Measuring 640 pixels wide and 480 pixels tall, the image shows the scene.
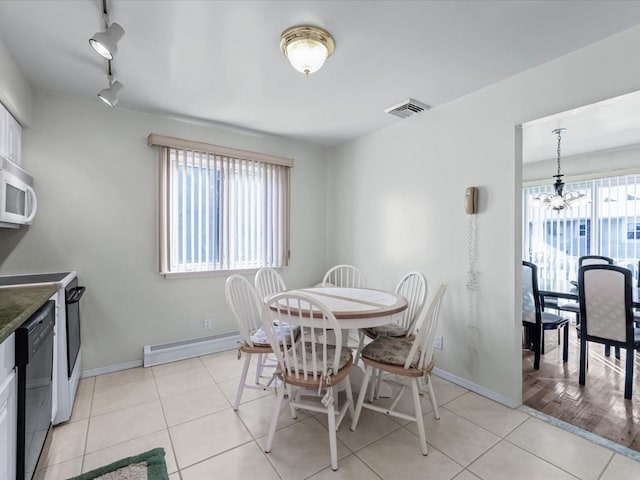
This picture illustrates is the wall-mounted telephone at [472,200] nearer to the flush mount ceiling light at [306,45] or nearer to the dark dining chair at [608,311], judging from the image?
the dark dining chair at [608,311]

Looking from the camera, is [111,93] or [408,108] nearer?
[111,93]

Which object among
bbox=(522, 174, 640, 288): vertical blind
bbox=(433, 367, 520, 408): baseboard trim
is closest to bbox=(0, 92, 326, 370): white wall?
bbox=(433, 367, 520, 408): baseboard trim

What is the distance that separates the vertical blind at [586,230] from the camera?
4.04 metres

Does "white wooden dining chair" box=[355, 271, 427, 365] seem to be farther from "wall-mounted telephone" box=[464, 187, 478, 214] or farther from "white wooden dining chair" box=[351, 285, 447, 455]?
"wall-mounted telephone" box=[464, 187, 478, 214]

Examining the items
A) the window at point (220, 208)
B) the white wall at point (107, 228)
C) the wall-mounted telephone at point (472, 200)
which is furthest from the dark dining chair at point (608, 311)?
the white wall at point (107, 228)

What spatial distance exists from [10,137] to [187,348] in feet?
7.54

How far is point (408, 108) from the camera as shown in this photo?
288cm

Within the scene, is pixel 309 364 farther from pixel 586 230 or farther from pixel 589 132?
pixel 586 230

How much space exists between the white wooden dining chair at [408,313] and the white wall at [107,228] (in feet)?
5.93

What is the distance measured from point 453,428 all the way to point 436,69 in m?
2.55

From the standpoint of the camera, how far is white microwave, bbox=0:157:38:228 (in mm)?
1835

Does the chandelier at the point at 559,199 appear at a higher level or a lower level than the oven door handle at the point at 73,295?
higher

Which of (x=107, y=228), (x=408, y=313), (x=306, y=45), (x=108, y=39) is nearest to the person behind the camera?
(x=108, y=39)

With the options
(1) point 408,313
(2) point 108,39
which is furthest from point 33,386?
(1) point 408,313
